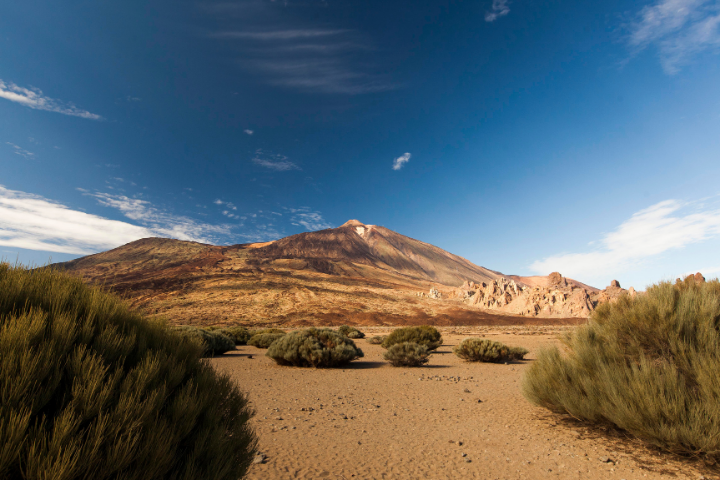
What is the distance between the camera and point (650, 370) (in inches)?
173

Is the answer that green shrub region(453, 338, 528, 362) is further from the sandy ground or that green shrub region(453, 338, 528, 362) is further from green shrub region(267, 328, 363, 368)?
green shrub region(267, 328, 363, 368)

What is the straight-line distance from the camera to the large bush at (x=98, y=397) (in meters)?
1.65

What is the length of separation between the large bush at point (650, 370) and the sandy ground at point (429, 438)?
394mm

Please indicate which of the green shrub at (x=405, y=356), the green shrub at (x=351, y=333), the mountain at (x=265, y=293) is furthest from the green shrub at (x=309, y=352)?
the green shrub at (x=351, y=333)

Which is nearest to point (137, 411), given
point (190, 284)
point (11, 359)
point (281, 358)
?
point (11, 359)

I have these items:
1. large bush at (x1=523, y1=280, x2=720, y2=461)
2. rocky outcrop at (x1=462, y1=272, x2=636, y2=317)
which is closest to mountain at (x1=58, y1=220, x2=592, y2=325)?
rocky outcrop at (x1=462, y1=272, x2=636, y2=317)

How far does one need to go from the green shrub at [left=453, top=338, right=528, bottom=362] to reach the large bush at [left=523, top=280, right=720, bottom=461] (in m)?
7.85

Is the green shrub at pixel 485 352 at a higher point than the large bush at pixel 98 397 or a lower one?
lower

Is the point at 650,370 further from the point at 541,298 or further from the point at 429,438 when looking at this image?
the point at 541,298

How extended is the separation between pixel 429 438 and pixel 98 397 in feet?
16.0

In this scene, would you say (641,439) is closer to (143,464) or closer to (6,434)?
(143,464)

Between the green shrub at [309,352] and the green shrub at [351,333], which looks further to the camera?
the green shrub at [351,333]

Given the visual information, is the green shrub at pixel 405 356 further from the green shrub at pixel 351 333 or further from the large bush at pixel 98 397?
the green shrub at pixel 351 333

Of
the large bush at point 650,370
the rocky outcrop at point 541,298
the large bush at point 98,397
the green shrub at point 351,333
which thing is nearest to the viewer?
the large bush at point 98,397
